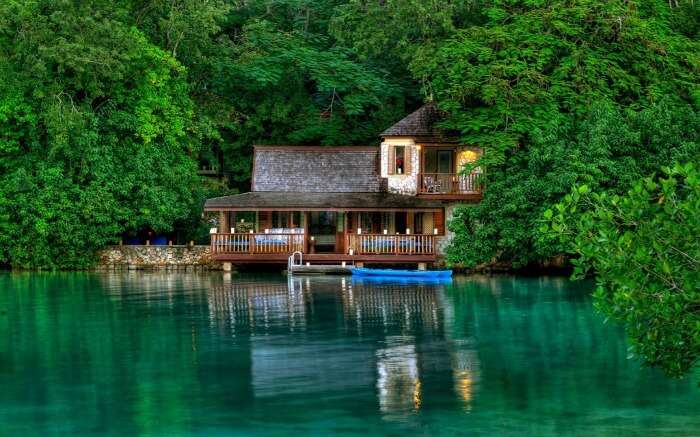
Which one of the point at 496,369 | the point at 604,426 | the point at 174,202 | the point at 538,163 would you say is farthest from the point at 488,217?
the point at 604,426

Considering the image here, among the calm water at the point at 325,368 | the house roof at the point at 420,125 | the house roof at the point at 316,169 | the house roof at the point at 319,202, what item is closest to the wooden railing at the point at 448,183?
the house roof at the point at 319,202

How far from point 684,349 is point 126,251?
39265mm

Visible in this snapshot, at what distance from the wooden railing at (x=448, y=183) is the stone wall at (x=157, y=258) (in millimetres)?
9765

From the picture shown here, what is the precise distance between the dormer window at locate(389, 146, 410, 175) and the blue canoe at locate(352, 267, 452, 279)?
664cm

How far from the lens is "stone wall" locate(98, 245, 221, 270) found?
53406mm

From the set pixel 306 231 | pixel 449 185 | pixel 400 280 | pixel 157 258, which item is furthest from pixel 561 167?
pixel 157 258

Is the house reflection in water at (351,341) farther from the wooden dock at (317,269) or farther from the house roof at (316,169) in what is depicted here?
the house roof at (316,169)

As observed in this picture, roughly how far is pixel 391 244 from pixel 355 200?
99.4 inches

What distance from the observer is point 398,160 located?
174ft

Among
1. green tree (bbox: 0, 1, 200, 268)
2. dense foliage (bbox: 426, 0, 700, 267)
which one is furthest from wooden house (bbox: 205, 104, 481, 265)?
green tree (bbox: 0, 1, 200, 268)

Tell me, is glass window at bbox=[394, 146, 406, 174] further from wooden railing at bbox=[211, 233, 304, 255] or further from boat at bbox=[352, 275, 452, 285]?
boat at bbox=[352, 275, 452, 285]

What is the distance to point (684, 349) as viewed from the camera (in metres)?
16.9

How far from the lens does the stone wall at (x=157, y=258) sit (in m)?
53.4

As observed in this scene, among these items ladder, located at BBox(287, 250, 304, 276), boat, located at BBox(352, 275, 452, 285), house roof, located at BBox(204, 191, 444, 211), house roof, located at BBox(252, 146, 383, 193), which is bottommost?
boat, located at BBox(352, 275, 452, 285)
